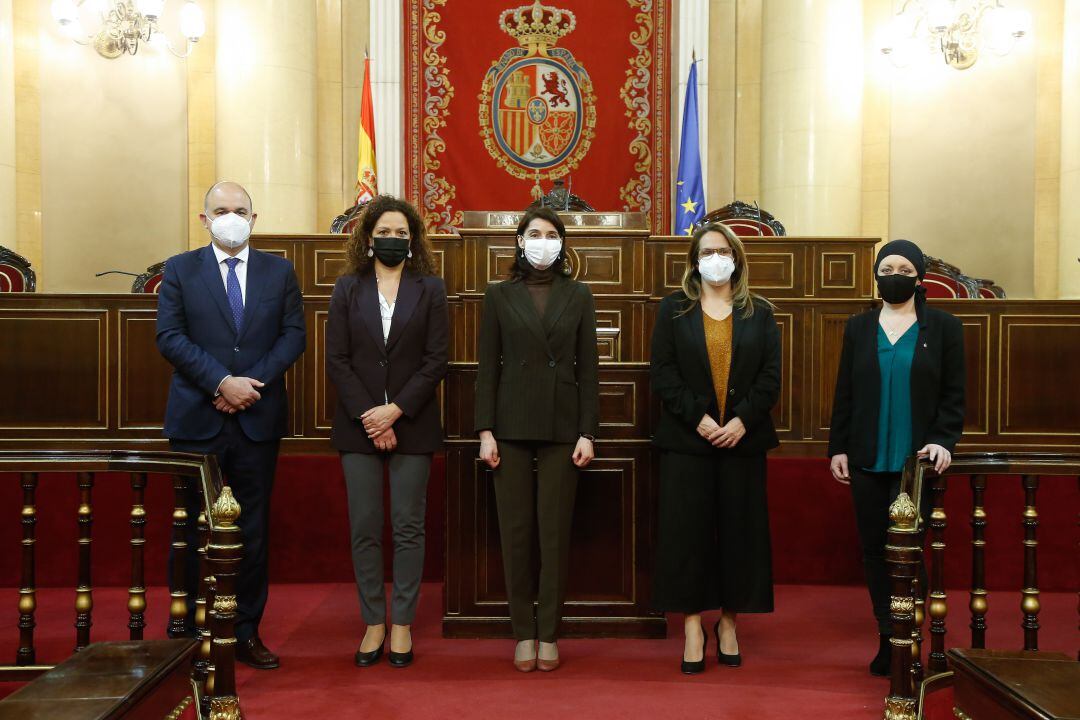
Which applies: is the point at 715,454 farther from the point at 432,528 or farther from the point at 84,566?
the point at 84,566

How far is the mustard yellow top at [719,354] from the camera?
350 cm

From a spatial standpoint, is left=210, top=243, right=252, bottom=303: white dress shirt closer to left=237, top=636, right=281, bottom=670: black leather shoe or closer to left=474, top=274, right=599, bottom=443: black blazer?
left=474, top=274, right=599, bottom=443: black blazer

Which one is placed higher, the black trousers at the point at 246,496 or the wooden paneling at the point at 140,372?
the wooden paneling at the point at 140,372

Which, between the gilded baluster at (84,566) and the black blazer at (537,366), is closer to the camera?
the gilded baluster at (84,566)

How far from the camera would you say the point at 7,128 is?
291 inches

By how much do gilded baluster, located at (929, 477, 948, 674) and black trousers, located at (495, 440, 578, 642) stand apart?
123 centimetres

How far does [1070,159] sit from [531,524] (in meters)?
5.78

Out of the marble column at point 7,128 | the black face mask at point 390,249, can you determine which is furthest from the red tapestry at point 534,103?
the black face mask at point 390,249

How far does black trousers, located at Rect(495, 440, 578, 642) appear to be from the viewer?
3.54 metres

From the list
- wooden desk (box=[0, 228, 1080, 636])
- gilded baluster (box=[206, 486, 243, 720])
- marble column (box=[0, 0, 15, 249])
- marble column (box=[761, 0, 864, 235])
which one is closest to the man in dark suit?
gilded baluster (box=[206, 486, 243, 720])

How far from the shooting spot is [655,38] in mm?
8742

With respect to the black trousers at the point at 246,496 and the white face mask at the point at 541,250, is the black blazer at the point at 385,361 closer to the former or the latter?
the black trousers at the point at 246,496

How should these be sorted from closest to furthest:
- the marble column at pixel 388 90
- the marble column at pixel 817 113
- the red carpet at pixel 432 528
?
the red carpet at pixel 432 528
the marble column at pixel 817 113
the marble column at pixel 388 90

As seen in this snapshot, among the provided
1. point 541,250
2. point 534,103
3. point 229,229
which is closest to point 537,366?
point 541,250
